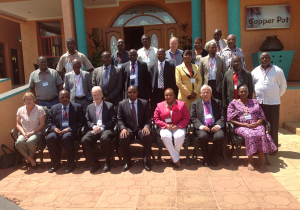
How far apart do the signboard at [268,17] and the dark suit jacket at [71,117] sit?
6180 millimetres

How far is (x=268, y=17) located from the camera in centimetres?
805

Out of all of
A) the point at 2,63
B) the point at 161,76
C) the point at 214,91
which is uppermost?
the point at 2,63

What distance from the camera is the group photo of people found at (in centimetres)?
449

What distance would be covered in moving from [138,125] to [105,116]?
2.16 ft

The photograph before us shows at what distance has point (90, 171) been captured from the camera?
4.43 m

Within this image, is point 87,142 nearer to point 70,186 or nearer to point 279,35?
point 70,186

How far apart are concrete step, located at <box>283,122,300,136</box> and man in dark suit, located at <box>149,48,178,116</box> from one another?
3.28 m

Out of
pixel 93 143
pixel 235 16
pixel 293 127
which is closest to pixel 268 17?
pixel 235 16

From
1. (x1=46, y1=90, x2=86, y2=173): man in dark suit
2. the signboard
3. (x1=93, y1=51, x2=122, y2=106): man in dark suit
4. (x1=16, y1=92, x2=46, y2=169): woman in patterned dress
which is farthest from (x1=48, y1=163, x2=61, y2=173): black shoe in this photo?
the signboard

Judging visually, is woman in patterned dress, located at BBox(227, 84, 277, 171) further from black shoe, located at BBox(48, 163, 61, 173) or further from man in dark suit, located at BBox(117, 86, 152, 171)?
black shoe, located at BBox(48, 163, 61, 173)

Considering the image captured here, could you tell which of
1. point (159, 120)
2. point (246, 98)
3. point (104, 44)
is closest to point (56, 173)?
point (159, 120)

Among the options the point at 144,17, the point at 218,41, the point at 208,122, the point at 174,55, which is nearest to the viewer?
the point at 208,122

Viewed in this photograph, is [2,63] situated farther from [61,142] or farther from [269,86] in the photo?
[269,86]

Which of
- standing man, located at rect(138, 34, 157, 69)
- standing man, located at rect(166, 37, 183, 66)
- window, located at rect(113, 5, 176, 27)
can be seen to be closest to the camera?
standing man, located at rect(166, 37, 183, 66)
